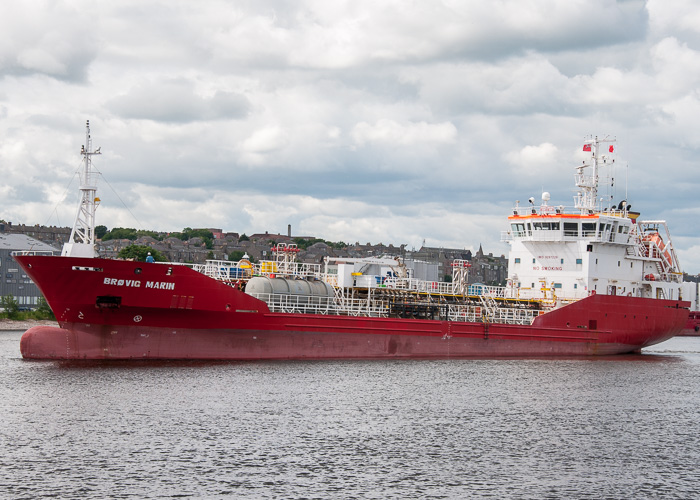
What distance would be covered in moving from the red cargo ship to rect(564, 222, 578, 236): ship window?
0.17ft

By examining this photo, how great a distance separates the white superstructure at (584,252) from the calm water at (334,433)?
10254 mm

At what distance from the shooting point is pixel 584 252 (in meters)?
43.7

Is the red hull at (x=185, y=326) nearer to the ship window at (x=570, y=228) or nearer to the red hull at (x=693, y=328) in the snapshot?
the ship window at (x=570, y=228)

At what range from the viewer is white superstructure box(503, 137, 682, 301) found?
144 ft

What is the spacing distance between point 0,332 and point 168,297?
4118cm

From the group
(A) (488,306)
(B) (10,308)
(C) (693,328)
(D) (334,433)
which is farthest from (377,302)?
(C) (693,328)

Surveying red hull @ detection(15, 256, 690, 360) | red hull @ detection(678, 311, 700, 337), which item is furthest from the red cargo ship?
red hull @ detection(678, 311, 700, 337)

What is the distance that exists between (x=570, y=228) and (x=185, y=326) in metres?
21.5

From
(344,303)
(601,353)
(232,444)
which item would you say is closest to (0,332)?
(344,303)

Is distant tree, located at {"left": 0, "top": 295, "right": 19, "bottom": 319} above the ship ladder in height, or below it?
below

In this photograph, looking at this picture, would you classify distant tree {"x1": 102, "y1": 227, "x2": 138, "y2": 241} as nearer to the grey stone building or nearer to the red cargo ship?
the grey stone building

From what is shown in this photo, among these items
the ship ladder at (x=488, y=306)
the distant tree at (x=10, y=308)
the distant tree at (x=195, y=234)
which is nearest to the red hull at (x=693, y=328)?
the ship ladder at (x=488, y=306)

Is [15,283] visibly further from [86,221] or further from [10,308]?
[86,221]

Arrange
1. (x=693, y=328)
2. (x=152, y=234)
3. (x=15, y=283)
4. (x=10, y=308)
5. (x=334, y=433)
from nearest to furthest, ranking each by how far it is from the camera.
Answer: (x=334, y=433), (x=10, y=308), (x=15, y=283), (x=693, y=328), (x=152, y=234)
